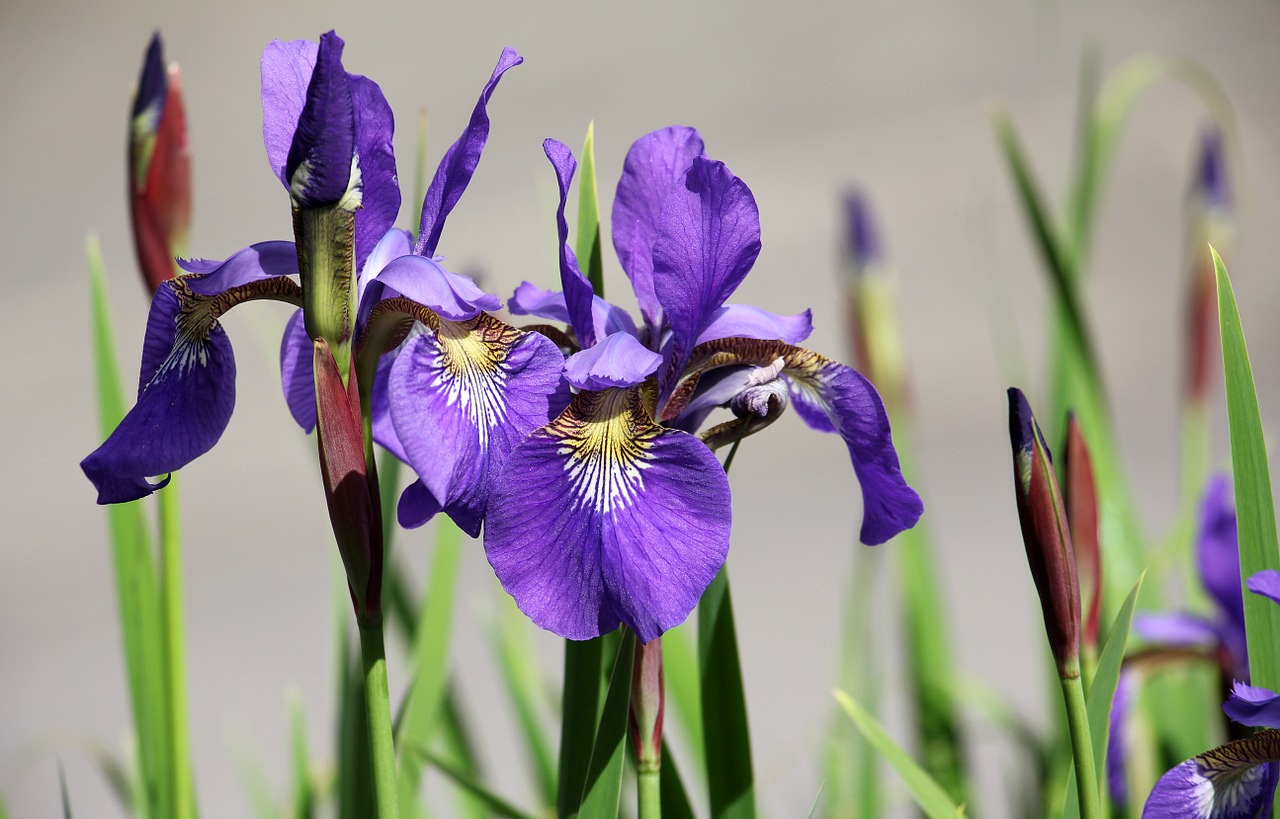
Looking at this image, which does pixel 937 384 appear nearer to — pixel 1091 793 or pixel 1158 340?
pixel 1158 340

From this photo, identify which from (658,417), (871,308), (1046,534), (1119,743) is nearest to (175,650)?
(658,417)

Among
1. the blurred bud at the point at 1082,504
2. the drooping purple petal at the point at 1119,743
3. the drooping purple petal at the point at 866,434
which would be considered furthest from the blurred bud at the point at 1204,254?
the drooping purple petal at the point at 866,434

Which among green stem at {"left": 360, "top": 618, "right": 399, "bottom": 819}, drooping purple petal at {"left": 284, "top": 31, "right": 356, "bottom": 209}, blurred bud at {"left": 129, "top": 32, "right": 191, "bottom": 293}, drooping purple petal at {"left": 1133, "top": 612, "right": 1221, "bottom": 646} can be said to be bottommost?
drooping purple petal at {"left": 1133, "top": 612, "right": 1221, "bottom": 646}

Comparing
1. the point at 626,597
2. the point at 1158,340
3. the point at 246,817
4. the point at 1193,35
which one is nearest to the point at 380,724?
the point at 626,597

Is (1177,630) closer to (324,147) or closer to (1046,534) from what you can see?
(1046,534)

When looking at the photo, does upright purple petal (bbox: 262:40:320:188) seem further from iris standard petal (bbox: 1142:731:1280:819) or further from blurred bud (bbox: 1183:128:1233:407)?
blurred bud (bbox: 1183:128:1233:407)

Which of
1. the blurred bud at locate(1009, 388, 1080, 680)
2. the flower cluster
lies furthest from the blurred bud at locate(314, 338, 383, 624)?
the blurred bud at locate(1009, 388, 1080, 680)
